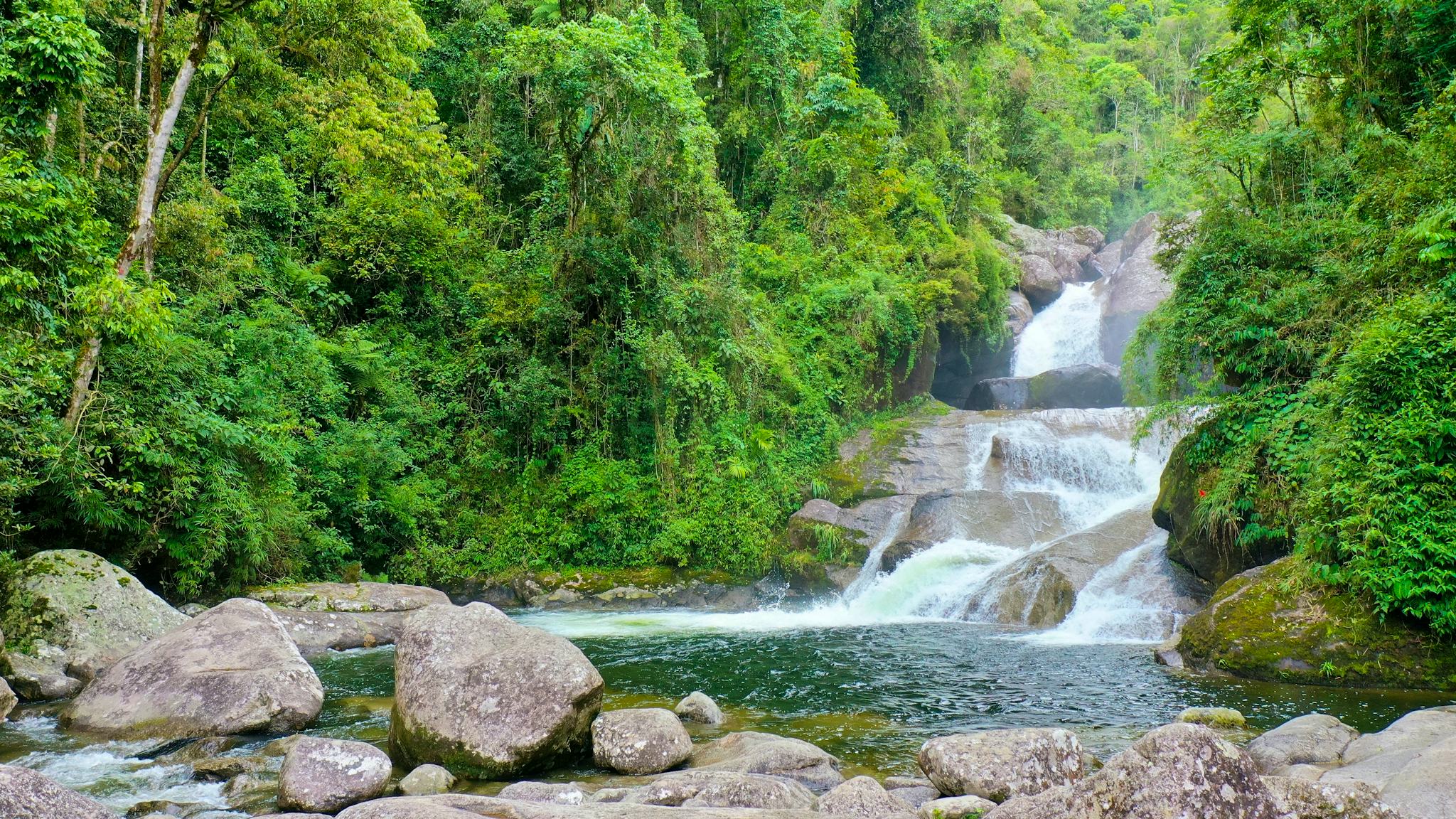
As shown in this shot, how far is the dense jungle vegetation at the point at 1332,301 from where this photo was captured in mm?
8852

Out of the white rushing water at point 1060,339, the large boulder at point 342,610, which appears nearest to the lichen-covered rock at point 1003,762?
the large boulder at point 342,610

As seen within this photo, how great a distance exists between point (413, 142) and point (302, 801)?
40.0 ft

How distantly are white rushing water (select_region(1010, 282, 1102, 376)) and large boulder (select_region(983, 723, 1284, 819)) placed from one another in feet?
84.3

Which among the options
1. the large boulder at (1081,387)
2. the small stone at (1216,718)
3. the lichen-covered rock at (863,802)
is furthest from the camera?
the large boulder at (1081,387)

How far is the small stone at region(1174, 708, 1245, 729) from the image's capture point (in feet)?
24.4

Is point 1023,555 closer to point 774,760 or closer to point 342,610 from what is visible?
point 774,760

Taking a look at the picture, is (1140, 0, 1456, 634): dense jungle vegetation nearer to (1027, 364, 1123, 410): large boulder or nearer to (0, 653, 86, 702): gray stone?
(1027, 364, 1123, 410): large boulder

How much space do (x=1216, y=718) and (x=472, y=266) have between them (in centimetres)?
1744

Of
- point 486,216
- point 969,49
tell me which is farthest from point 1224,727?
point 969,49

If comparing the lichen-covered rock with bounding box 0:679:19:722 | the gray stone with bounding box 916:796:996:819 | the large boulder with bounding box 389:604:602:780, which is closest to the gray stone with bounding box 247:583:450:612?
the lichen-covered rock with bounding box 0:679:19:722

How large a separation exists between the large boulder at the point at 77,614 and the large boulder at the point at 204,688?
142 cm

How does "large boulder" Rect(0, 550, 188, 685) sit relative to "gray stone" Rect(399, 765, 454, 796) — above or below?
above

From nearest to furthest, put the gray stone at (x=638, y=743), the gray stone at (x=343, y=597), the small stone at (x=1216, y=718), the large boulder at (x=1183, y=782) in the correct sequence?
the large boulder at (x=1183, y=782) → the gray stone at (x=638, y=743) → the small stone at (x=1216, y=718) → the gray stone at (x=343, y=597)

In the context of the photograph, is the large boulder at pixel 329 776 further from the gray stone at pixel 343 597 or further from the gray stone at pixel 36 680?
the gray stone at pixel 343 597
